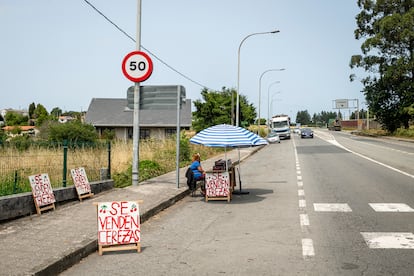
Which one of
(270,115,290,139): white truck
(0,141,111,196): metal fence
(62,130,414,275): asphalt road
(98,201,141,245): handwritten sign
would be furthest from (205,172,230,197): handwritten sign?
(270,115,290,139): white truck

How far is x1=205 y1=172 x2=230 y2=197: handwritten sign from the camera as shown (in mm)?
11438

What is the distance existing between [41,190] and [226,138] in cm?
434

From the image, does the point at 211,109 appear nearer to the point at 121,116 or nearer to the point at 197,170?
the point at 121,116

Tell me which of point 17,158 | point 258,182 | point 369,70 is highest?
point 369,70

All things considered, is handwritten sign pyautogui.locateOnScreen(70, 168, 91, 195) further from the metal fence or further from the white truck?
the white truck

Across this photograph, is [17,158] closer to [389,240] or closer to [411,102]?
[389,240]

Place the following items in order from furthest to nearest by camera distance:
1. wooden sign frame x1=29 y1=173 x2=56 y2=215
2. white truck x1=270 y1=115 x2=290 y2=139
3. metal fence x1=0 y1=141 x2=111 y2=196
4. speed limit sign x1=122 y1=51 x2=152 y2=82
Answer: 1. white truck x1=270 y1=115 x2=290 y2=139
2. speed limit sign x1=122 y1=51 x2=152 y2=82
3. metal fence x1=0 y1=141 x2=111 y2=196
4. wooden sign frame x1=29 y1=173 x2=56 y2=215

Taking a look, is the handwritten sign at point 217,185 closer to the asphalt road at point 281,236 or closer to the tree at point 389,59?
the asphalt road at point 281,236

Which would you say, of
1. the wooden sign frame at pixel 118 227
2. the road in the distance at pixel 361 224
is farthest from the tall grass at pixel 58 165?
the road in the distance at pixel 361 224

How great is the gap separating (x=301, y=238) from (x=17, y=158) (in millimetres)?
5924

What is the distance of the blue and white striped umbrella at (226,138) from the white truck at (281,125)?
1963 inches

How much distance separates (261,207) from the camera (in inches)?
409

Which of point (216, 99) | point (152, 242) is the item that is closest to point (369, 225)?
point (152, 242)

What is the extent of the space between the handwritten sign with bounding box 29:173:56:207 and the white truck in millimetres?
52907
